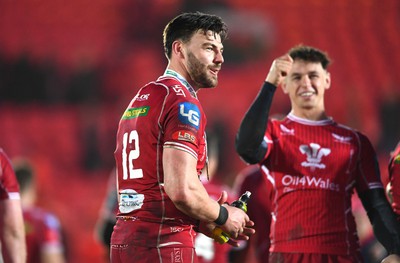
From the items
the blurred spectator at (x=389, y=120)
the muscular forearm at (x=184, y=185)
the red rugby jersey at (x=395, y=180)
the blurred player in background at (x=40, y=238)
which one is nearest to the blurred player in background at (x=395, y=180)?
the red rugby jersey at (x=395, y=180)

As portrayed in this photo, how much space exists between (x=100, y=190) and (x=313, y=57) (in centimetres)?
868

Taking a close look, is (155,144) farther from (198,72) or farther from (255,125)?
(255,125)

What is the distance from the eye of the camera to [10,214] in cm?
487

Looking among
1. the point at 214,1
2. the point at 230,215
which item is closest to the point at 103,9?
the point at 214,1

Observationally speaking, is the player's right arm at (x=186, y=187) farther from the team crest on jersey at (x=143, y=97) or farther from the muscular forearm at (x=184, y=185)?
the team crest on jersey at (x=143, y=97)

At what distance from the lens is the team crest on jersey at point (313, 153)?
4840mm

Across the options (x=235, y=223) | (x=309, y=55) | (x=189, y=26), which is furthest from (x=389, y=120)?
(x=235, y=223)

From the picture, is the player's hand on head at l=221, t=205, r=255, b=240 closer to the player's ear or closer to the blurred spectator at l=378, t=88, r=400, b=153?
the player's ear

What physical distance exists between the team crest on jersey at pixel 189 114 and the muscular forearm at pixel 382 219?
176 cm

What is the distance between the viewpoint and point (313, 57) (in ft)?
16.9

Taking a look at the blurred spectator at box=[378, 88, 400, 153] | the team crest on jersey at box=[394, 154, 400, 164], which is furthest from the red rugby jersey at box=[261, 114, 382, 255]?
the blurred spectator at box=[378, 88, 400, 153]

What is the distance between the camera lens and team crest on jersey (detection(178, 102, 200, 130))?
3514mm

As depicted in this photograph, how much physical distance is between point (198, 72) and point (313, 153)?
1.40 m

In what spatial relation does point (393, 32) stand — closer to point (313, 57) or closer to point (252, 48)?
point (252, 48)
